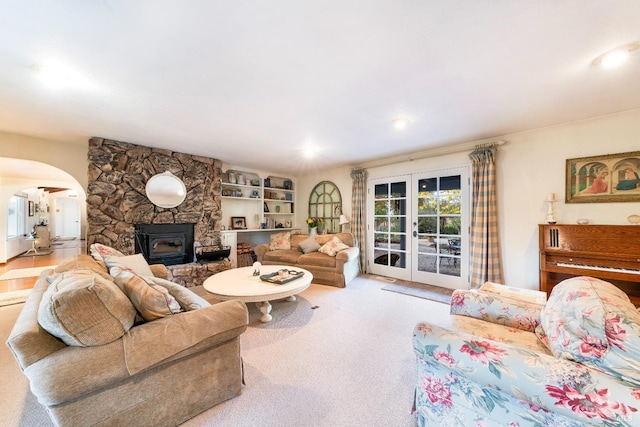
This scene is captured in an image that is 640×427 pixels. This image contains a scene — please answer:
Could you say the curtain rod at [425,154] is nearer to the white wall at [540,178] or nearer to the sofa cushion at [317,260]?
the white wall at [540,178]

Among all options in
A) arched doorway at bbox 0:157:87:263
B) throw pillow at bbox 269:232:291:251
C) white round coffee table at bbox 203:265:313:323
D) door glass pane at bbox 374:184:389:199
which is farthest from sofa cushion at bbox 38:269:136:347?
door glass pane at bbox 374:184:389:199

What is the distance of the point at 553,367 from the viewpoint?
87 centimetres

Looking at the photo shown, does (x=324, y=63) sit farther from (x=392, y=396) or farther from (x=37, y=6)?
(x=392, y=396)

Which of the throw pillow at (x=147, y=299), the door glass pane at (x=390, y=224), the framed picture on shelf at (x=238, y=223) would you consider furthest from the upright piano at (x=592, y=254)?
the framed picture on shelf at (x=238, y=223)

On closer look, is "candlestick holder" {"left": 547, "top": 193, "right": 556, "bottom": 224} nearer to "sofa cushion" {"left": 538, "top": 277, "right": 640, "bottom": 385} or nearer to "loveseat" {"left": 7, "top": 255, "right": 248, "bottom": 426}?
"sofa cushion" {"left": 538, "top": 277, "right": 640, "bottom": 385}

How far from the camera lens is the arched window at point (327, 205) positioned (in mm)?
5461

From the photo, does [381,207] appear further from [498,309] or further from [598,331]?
[598,331]

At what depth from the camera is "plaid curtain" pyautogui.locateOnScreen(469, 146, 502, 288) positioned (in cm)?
328

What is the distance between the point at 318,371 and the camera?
1816 mm

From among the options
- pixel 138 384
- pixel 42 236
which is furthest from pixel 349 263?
pixel 42 236

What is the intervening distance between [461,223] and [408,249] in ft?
3.21

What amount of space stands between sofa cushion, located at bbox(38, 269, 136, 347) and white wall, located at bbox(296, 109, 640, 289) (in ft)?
13.8

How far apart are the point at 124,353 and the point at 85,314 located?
26cm

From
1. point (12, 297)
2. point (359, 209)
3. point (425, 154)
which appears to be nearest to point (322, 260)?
point (359, 209)
